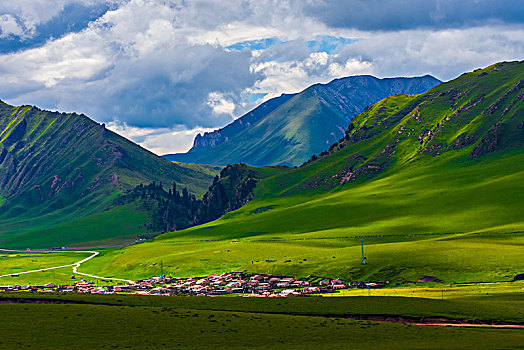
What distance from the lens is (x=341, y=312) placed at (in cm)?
11875

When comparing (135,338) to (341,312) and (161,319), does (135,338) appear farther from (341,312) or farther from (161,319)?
(341,312)

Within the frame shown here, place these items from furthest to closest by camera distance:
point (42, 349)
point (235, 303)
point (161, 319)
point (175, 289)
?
point (175, 289) < point (235, 303) < point (161, 319) < point (42, 349)

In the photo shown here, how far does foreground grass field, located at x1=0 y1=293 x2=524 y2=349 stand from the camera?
9112cm

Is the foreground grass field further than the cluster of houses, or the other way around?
the cluster of houses

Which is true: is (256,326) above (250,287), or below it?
above

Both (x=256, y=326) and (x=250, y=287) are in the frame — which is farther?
(x=250, y=287)

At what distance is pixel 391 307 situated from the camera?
4633 inches

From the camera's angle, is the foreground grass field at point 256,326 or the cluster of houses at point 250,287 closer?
the foreground grass field at point 256,326

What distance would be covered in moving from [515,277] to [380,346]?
89.4 m

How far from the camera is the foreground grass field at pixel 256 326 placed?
91.1m

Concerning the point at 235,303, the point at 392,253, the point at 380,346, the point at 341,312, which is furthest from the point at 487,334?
the point at 392,253

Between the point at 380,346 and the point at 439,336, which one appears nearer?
the point at 380,346

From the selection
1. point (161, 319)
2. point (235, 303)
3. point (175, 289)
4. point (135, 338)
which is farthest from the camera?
point (175, 289)

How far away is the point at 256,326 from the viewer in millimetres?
102375
